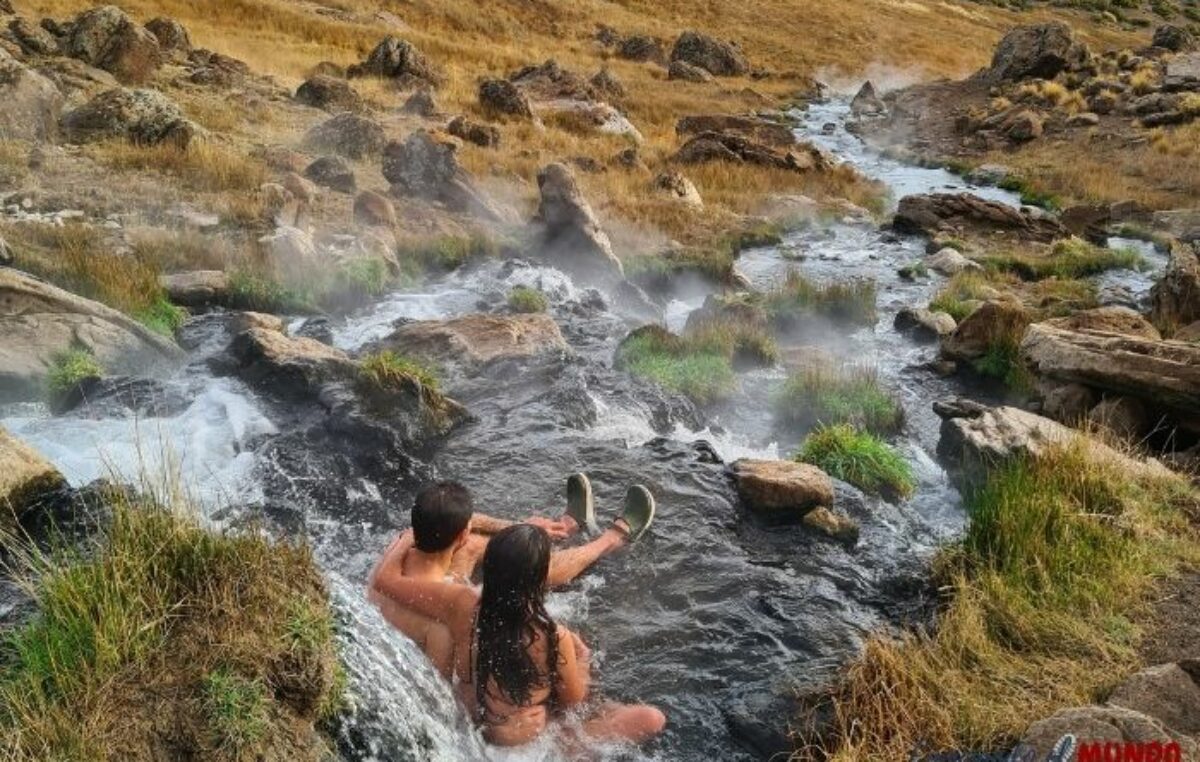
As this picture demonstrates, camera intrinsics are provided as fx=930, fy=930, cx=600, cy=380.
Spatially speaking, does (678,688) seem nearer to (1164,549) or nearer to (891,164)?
(1164,549)

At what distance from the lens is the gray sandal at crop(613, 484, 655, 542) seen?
720cm

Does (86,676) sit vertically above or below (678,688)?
above

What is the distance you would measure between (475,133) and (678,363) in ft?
Result: 44.7

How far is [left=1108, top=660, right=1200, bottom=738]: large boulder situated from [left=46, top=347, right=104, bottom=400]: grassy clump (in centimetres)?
868

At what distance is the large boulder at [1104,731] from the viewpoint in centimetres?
408

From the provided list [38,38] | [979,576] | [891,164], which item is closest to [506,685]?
[979,576]

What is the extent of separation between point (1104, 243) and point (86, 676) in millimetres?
20868

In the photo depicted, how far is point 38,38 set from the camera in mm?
22812

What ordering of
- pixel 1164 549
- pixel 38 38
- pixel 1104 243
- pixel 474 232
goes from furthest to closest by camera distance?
pixel 38 38, pixel 1104 243, pixel 474 232, pixel 1164 549

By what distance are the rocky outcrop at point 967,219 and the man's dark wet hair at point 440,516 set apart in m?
A: 17.1

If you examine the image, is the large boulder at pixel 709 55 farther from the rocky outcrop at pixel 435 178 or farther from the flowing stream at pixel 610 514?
the flowing stream at pixel 610 514

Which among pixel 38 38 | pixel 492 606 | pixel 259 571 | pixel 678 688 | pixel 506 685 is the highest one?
pixel 259 571

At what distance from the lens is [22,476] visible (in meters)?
6.26

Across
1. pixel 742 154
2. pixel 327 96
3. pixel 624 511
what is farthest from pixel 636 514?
pixel 327 96
